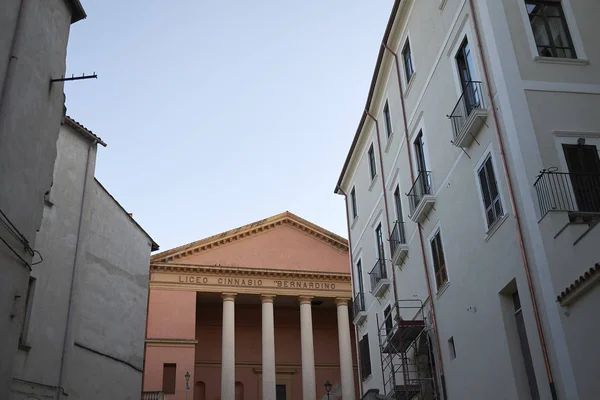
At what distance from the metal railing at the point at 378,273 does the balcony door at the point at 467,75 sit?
850 cm

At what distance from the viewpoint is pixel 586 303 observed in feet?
37.2

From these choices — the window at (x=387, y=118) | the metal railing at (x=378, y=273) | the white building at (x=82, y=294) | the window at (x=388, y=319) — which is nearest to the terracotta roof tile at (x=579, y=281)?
the window at (x=388, y=319)

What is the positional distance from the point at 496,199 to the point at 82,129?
12891mm

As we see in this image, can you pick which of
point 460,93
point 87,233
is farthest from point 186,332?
point 460,93

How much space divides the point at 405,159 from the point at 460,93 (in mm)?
4708

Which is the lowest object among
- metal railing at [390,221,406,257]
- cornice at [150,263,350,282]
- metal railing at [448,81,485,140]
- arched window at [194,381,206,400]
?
arched window at [194,381,206,400]

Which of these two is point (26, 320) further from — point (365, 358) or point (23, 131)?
point (365, 358)

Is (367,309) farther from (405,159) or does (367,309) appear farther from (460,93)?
(460,93)

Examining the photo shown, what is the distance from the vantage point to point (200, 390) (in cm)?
4181

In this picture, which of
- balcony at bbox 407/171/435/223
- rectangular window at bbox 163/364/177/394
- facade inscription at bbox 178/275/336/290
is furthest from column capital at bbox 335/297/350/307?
balcony at bbox 407/171/435/223

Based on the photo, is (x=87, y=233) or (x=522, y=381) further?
(x=87, y=233)

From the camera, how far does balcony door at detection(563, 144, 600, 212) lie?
1315cm

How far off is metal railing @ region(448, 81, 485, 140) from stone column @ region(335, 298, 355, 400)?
84.0 feet

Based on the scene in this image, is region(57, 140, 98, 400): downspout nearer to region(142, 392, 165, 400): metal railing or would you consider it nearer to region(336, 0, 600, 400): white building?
region(336, 0, 600, 400): white building
